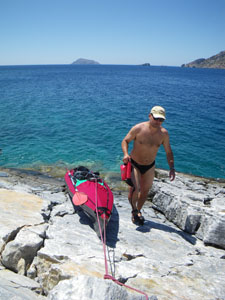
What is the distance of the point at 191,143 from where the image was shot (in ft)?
46.5

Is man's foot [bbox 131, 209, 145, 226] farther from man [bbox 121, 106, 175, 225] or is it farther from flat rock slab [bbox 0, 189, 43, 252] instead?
flat rock slab [bbox 0, 189, 43, 252]

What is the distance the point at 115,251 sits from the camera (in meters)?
3.88

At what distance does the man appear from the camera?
178 inches

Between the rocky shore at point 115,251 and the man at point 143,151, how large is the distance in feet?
2.56

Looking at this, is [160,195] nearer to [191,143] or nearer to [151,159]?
[151,159]

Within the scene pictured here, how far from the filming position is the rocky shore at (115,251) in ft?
9.42

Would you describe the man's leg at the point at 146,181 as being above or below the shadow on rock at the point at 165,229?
above

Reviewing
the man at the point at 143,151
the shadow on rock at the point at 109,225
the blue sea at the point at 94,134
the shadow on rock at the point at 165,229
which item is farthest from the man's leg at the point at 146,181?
the blue sea at the point at 94,134

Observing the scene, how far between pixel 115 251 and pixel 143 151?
2.09m

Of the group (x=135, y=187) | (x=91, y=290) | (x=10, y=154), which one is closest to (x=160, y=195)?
(x=135, y=187)

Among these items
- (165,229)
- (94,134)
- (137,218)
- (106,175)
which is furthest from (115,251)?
(94,134)

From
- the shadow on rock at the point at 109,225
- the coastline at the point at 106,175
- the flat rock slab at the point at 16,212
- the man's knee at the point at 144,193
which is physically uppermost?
the man's knee at the point at 144,193

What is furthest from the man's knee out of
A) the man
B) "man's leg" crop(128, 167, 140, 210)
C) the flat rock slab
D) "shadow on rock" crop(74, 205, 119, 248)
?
the flat rock slab

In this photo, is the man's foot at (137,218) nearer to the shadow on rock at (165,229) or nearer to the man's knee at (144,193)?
the shadow on rock at (165,229)
